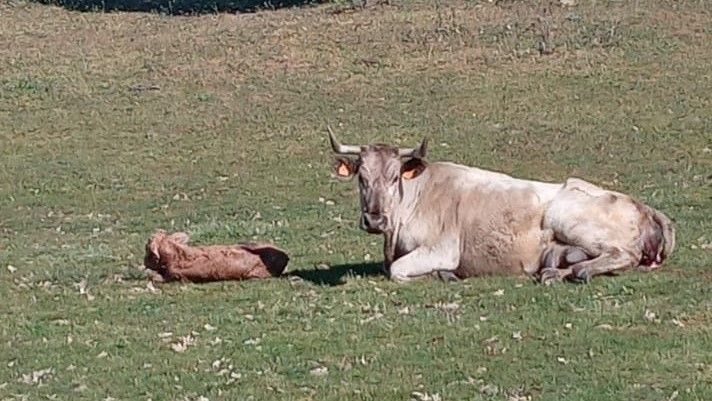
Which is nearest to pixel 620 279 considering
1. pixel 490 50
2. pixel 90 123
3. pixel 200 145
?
pixel 200 145

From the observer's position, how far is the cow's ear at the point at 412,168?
14.9 m

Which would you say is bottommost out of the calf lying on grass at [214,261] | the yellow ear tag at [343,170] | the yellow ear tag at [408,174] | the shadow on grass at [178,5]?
the shadow on grass at [178,5]

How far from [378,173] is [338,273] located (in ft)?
4.46

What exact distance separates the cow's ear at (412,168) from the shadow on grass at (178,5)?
29520 mm

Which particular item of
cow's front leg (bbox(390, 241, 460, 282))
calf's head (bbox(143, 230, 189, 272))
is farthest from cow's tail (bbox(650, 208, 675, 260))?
calf's head (bbox(143, 230, 189, 272))

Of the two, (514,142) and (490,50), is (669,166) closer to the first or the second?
(514,142)

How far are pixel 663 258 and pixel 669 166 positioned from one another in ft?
34.8

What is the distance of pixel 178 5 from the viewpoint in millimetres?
46875

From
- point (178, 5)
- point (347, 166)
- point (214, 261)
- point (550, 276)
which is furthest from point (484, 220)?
point (178, 5)

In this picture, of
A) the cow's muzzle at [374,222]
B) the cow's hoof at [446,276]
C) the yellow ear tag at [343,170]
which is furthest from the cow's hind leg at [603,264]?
the yellow ear tag at [343,170]

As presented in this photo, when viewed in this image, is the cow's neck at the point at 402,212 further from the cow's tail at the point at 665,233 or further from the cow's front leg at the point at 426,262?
the cow's tail at the point at 665,233

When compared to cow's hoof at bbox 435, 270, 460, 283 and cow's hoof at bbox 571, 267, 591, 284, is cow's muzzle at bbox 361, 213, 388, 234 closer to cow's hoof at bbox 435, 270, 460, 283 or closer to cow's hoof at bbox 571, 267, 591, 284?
cow's hoof at bbox 435, 270, 460, 283

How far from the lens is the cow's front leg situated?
14.7 m

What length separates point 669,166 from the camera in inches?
984
